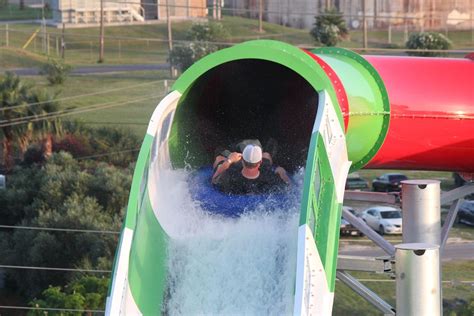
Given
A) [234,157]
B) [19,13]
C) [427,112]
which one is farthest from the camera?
[19,13]

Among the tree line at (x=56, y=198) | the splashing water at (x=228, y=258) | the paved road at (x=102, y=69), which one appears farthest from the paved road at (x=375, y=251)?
the paved road at (x=102, y=69)

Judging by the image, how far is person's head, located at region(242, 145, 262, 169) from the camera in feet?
42.7

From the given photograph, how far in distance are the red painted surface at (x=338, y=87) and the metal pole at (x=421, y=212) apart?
93 centimetres

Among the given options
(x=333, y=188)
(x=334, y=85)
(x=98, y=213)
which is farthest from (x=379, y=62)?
(x=98, y=213)

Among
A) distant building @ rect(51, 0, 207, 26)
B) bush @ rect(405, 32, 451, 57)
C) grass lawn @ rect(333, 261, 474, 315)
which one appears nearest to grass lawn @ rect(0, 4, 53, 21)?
distant building @ rect(51, 0, 207, 26)

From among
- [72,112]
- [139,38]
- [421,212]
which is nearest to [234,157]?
[421,212]

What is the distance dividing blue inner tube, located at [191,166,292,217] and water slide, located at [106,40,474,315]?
0.35 ft

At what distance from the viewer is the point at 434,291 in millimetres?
11289

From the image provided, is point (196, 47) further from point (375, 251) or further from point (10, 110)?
point (375, 251)

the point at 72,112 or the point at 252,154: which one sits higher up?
the point at 252,154

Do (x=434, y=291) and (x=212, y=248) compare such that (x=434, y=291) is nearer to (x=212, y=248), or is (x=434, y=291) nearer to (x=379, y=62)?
(x=212, y=248)

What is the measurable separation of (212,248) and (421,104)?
334 cm

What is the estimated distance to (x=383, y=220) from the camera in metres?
36.9

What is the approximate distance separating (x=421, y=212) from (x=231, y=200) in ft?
6.03
